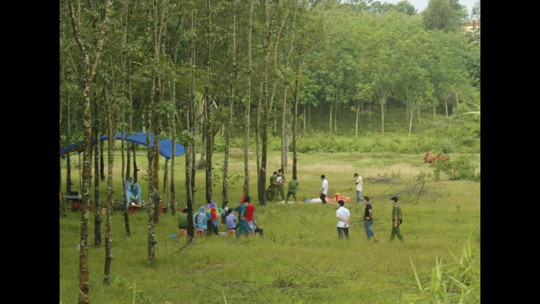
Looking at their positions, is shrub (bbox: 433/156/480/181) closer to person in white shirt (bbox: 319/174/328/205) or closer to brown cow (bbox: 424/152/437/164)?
brown cow (bbox: 424/152/437/164)

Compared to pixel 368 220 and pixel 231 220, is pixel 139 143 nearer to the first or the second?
pixel 231 220

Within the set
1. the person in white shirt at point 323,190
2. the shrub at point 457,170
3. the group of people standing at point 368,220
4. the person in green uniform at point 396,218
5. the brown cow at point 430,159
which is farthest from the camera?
the brown cow at point 430,159

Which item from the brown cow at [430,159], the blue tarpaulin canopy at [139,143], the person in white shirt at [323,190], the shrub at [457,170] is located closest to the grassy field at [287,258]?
the person in white shirt at [323,190]

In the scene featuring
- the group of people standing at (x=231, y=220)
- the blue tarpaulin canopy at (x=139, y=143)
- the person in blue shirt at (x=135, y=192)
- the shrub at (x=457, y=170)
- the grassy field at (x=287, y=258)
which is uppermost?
the blue tarpaulin canopy at (x=139, y=143)

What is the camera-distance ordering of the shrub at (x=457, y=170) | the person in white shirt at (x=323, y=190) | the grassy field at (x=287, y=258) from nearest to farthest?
1. the grassy field at (x=287, y=258)
2. the person in white shirt at (x=323, y=190)
3. the shrub at (x=457, y=170)

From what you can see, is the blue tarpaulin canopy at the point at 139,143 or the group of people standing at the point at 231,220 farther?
the blue tarpaulin canopy at the point at 139,143

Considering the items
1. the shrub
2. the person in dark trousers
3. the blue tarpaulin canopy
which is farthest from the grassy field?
the shrub

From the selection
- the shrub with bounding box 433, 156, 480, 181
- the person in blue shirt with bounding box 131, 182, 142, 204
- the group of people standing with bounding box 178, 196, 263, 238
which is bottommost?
the group of people standing with bounding box 178, 196, 263, 238

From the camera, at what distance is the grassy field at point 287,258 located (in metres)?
13.7

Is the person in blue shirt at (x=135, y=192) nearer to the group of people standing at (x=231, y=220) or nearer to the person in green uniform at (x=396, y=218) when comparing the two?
the group of people standing at (x=231, y=220)

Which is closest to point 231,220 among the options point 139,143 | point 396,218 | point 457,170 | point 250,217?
point 250,217

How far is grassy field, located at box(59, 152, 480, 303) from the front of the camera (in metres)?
13.7

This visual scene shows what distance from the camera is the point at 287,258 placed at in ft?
56.5
